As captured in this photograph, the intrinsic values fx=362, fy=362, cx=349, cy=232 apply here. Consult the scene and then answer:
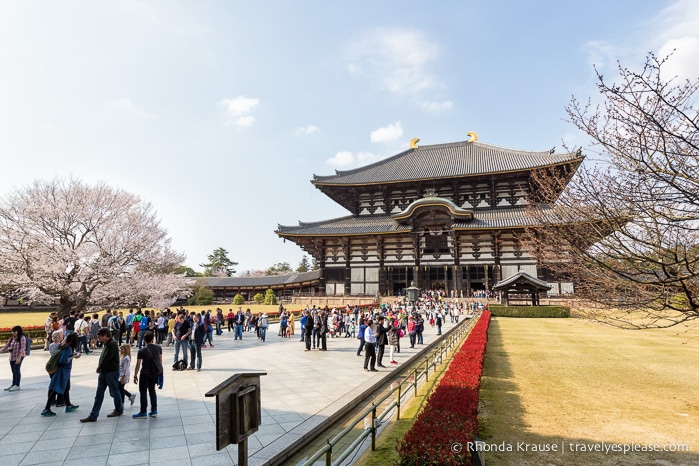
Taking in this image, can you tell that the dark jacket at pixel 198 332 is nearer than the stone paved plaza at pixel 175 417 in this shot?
No

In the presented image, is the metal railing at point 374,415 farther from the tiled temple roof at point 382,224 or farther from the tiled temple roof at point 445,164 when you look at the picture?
the tiled temple roof at point 445,164

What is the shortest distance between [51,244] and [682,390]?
2620cm

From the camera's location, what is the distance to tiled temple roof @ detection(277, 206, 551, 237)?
3399 centimetres

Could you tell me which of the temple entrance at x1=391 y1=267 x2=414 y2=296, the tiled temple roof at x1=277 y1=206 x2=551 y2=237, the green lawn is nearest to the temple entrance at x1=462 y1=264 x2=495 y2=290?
the tiled temple roof at x1=277 y1=206 x2=551 y2=237

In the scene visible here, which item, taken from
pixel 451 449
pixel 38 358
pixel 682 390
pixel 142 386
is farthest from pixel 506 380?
pixel 38 358

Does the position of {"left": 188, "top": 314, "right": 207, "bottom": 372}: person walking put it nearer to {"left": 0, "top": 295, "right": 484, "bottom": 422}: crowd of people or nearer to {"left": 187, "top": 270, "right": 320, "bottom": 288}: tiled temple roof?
{"left": 0, "top": 295, "right": 484, "bottom": 422}: crowd of people

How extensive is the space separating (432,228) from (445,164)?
1006 cm

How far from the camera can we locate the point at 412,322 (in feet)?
51.2

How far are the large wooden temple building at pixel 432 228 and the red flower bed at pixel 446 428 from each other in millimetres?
28477

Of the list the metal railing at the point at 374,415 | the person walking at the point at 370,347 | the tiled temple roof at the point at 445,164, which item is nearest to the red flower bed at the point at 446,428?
the metal railing at the point at 374,415

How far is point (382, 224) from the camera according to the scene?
130 feet

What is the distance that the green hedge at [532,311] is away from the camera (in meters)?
27.7

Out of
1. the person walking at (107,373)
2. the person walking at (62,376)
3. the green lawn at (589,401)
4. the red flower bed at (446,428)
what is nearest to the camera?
the red flower bed at (446,428)

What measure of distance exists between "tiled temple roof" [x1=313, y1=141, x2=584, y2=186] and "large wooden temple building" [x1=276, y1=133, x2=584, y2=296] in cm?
13
